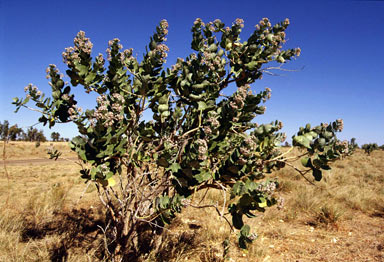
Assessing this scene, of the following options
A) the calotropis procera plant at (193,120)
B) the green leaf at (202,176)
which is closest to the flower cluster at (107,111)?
the calotropis procera plant at (193,120)

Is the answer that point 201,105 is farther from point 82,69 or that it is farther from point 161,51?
point 82,69

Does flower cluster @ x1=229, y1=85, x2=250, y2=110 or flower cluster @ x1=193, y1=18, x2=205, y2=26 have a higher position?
flower cluster @ x1=193, y1=18, x2=205, y2=26

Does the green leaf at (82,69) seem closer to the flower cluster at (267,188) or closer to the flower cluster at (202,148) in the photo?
the flower cluster at (202,148)

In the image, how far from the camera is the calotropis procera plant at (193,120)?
181 cm

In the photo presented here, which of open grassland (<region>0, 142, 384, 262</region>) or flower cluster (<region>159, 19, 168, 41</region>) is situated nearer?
flower cluster (<region>159, 19, 168, 41</region>)

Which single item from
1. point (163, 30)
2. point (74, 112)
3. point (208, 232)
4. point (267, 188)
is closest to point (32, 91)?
point (74, 112)

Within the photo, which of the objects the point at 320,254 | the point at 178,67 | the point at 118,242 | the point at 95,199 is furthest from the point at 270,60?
the point at 95,199

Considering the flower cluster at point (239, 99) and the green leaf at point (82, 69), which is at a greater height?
the green leaf at point (82, 69)

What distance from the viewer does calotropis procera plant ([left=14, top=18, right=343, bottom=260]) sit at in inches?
71.2

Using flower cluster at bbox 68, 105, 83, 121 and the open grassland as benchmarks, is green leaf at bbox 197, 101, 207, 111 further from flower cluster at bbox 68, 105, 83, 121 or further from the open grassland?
the open grassland

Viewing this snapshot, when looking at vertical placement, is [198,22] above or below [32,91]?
above

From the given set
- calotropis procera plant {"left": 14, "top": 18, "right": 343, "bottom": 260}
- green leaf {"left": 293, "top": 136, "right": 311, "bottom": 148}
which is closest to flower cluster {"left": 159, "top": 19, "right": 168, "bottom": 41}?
calotropis procera plant {"left": 14, "top": 18, "right": 343, "bottom": 260}

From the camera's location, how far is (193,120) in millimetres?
2365

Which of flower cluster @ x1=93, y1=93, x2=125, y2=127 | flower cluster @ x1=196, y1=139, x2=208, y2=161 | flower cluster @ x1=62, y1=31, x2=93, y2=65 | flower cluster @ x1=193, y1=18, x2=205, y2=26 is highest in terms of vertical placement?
flower cluster @ x1=193, y1=18, x2=205, y2=26
